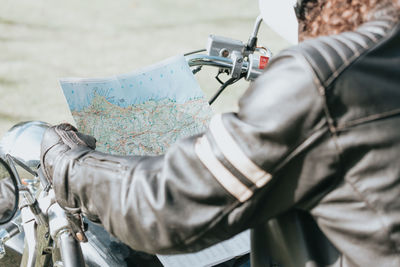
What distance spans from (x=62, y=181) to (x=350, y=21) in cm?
68

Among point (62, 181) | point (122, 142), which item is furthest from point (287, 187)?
point (122, 142)

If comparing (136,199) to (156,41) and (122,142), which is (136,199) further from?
(156,41)

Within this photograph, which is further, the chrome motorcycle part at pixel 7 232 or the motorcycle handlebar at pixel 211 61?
the motorcycle handlebar at pixel 211 61

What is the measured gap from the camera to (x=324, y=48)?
0.84 meters

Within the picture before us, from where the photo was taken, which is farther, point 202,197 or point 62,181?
point 62,181

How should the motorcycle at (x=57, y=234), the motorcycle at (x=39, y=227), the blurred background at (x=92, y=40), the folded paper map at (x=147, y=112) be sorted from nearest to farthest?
the motorcycle at (x=57, y=234) < the motorcycle at (x=39, y=227) < the folded paper map at (x=147, y=112) < the blurred background at (x=92, y=40)

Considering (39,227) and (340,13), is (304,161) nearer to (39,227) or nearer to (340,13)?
(340,13)

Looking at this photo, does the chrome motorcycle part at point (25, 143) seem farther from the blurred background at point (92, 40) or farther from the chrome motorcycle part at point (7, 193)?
the blurred background at point (92, 40)

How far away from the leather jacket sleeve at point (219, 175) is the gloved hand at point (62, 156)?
61 mm

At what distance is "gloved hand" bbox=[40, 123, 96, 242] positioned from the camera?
1045 mm

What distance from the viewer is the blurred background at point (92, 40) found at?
4.18 meters

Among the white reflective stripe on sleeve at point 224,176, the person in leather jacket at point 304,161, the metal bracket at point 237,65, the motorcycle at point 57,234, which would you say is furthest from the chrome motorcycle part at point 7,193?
the metal bracket at point 237,65

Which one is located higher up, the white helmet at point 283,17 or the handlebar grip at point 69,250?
the white helmet at point 283,17

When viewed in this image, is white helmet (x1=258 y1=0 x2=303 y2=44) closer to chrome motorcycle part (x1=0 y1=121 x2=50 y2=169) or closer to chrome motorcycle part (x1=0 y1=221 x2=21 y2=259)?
chrome motorcycle part (x1=0 y1=121 x2=50 y2=169)
